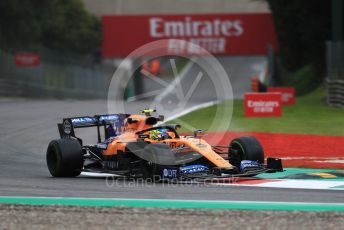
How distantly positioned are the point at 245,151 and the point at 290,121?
13.2 metres

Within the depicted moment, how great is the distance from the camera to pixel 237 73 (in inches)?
3125

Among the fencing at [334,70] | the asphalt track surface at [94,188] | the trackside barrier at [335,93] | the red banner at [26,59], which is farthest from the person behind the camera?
the red banner at [26,59]

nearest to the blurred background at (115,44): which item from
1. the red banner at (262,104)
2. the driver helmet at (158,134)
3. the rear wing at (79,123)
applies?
the red banner at (262,104)

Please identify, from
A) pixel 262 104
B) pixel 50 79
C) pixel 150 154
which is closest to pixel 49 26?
pixel 50 79

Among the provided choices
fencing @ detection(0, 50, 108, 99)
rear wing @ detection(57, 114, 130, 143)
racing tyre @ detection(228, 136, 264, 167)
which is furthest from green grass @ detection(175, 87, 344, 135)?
fencing @ detection(0, 50, 108, 99)

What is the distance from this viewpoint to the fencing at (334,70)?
3541cm

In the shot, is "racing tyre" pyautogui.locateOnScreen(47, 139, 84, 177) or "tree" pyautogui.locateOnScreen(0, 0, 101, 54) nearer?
"racing tyre" pyautogui.locateOnScreen(47, 139, 84, 177)

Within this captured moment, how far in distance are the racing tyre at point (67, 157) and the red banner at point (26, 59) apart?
110 ft

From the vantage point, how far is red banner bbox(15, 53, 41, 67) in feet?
156

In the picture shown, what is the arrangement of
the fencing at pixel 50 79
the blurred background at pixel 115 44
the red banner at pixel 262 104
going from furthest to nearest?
the fencing at pixel 50 79 < the blurred background at pixel 115 44 < the red banner at pixel 262 104

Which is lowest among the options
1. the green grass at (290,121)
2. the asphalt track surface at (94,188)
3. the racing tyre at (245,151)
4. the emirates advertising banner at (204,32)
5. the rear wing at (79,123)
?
the asphalt track surface at (94,188)

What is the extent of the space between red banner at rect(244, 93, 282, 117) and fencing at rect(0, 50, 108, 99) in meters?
19.1

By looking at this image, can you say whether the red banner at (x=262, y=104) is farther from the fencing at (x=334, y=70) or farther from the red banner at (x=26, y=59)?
the red banner at (x=26, y=59)

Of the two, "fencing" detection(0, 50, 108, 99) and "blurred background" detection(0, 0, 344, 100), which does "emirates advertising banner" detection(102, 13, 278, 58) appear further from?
"fencing" detection(0, 50, 108, 99)
